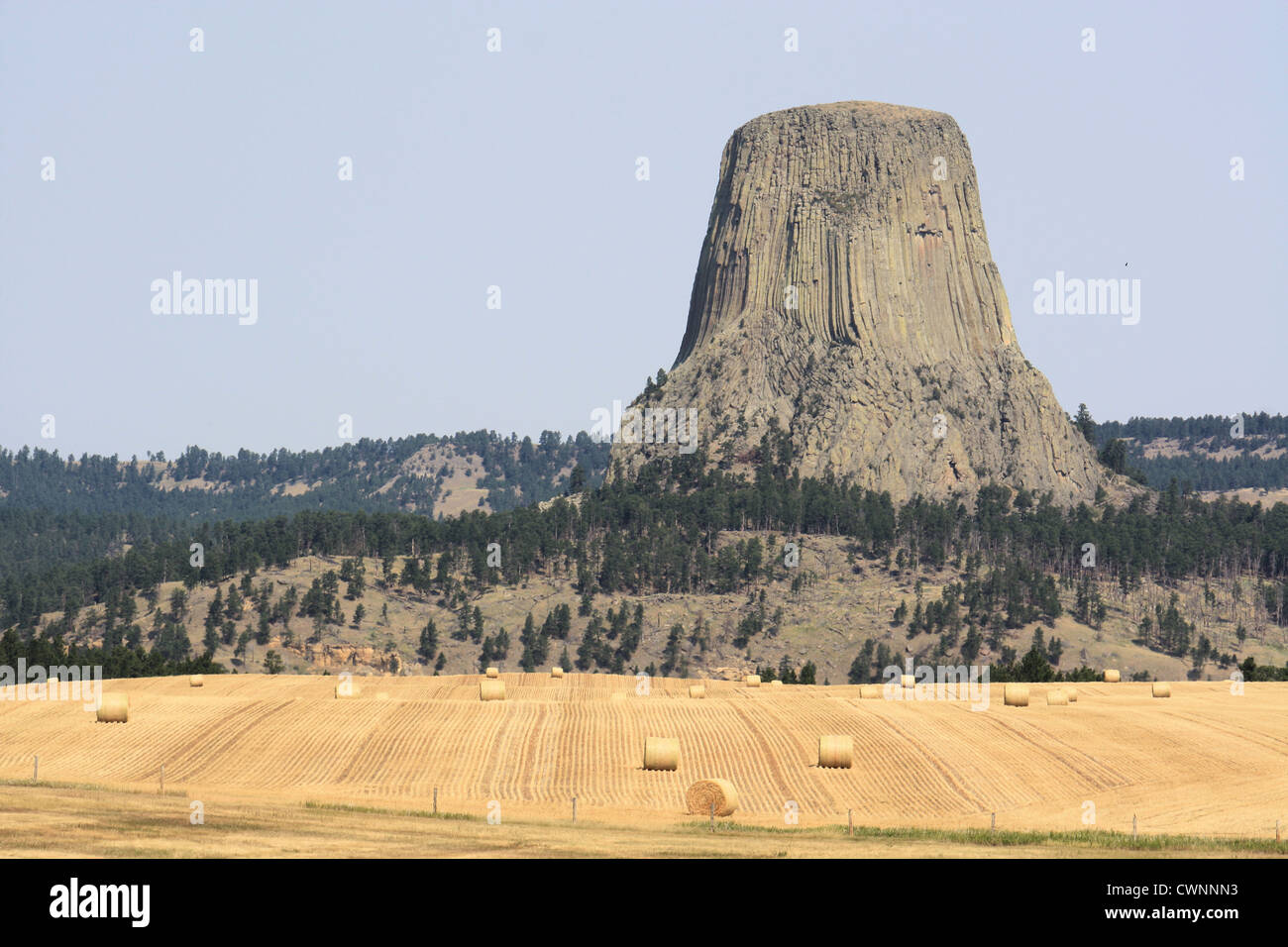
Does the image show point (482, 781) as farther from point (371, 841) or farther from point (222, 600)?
point (222, 600)

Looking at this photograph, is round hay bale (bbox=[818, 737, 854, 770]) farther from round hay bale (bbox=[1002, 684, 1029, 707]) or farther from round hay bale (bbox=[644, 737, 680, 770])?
round hay bale (bbox=[1002, 684, 1029, 707])

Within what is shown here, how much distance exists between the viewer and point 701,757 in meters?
60.6

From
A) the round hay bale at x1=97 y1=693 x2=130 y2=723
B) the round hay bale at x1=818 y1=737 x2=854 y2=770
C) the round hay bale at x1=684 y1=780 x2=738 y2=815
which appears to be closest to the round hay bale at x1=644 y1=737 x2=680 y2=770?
the round hay bale at x1=818 y1=737 x2=854 y2=770

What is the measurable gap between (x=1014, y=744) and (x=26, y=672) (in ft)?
273

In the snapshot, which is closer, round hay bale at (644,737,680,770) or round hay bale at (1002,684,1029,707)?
round hay bale at (644,737,680,770)

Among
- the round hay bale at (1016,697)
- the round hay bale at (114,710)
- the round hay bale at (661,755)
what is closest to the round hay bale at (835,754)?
the round hay bale at (661,755)

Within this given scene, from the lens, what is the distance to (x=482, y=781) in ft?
181

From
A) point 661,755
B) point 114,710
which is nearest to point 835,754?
point 661,755

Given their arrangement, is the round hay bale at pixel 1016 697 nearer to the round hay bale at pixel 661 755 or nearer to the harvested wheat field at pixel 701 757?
the harvested wheat field at pixel 701 757

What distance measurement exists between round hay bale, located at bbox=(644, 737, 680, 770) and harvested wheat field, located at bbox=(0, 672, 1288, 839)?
1.33 ft

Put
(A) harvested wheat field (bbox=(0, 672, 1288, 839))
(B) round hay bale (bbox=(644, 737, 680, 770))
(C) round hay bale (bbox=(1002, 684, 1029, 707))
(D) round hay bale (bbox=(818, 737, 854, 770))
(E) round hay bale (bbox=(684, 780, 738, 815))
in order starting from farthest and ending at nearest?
1. (C) round hay bale (bbox=(1002, 684, 1029, 707))
2. (D) round hay bale (bbox=(818, 737, 854, 770))
3. (B) round hay bale (bbox=(644, 737, 680, 770))
4. (A) harvested wheat field (bbox=(0, 672, 1288, 839))
5. (E) round hay bale (bbox=(684, 780, 738, 815))

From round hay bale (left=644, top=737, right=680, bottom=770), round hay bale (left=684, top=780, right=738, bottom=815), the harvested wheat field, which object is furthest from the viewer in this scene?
round hay bale (left=644, top=737, right=680, bottom=770)

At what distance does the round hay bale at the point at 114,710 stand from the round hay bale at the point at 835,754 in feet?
91.7

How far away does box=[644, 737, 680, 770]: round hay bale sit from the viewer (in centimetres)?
5641
